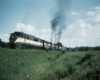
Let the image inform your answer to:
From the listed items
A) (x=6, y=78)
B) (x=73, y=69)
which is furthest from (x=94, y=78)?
(x=6, y=78)

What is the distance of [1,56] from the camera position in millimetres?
9031

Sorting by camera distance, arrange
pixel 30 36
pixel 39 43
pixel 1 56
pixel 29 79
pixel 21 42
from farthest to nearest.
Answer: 1. pixel 39 43
2. pixel 30 36
3. pixel 21 42
4. pixel 1 56
5. pixel 29 79

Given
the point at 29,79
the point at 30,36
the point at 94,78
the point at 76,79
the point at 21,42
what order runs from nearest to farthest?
the point at 94,78
the point at 76,79
the point at 29,79
the point at 21,42
the point at 30,36

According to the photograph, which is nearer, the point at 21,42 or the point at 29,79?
the point at 29,79

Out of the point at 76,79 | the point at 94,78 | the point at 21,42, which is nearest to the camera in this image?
the point at 94,78

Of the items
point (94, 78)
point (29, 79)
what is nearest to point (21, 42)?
point (29, 79)

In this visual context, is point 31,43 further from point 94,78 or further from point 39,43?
point 94,78

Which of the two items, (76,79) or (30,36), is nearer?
(76,79)

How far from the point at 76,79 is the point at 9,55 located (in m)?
9.70

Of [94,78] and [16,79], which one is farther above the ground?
[94,78]

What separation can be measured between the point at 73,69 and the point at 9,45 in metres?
14.5

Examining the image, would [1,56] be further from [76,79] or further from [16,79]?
[76,79]

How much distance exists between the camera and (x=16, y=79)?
249 inches

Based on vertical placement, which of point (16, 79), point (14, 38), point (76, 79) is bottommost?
point (16, 79)
